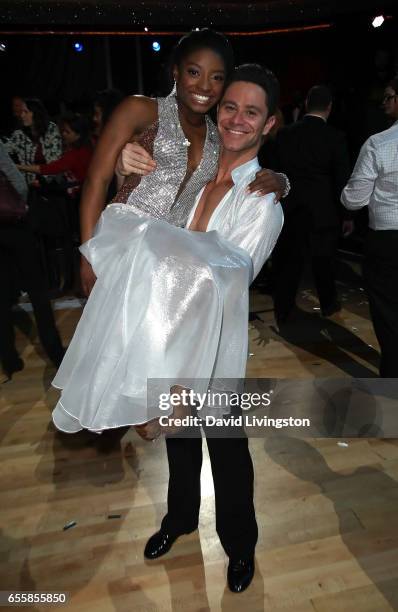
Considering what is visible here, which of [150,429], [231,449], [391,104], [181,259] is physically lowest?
[231,449]

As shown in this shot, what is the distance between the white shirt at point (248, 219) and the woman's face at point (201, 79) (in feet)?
0.72

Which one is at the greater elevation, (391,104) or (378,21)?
(378,21)

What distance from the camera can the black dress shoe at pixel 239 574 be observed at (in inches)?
63.2

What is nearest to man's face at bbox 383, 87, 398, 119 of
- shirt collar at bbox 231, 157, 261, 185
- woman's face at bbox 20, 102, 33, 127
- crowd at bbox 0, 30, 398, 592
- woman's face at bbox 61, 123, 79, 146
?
crowd at bbox 0, 30, 398, 592

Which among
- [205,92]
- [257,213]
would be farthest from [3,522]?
[205,92]

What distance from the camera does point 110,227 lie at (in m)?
1.27

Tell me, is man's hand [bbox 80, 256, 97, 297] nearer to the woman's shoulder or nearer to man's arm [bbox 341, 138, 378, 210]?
the woman's shoulder

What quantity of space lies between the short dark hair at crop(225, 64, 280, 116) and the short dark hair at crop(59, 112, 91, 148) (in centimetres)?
302

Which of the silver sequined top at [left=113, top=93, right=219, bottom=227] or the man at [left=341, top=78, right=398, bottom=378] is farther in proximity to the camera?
the man at [left=341, top=78, right=398, bottom=378]

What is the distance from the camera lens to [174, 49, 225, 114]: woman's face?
50.8 inches

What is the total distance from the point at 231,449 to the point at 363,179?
163cm

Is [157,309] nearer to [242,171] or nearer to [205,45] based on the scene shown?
[242,171]

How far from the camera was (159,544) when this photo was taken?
176 cm

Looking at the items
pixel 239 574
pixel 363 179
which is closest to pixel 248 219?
pixel 239 574
